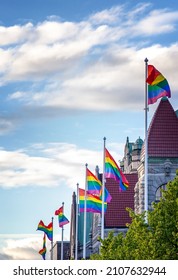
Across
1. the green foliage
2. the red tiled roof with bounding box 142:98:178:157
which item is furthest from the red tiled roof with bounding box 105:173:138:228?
the green foliage

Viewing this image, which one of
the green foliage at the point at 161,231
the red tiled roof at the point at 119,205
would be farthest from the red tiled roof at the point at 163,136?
the green foliage at the point at 161,231

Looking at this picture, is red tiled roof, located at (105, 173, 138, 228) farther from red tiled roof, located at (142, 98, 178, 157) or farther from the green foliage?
the green foliage

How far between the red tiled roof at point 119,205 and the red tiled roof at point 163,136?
33.5ft

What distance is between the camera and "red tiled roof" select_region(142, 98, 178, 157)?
69.4 m

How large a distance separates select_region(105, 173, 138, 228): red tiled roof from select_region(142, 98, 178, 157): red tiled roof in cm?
1021

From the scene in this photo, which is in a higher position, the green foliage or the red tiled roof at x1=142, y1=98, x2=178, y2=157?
the red tiled roof at x1=142, y1=98, x2=178, y2=157

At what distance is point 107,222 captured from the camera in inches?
3105

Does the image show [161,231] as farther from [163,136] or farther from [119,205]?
[119,205]

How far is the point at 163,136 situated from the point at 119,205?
12.1 metres

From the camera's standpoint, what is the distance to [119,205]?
260ft
